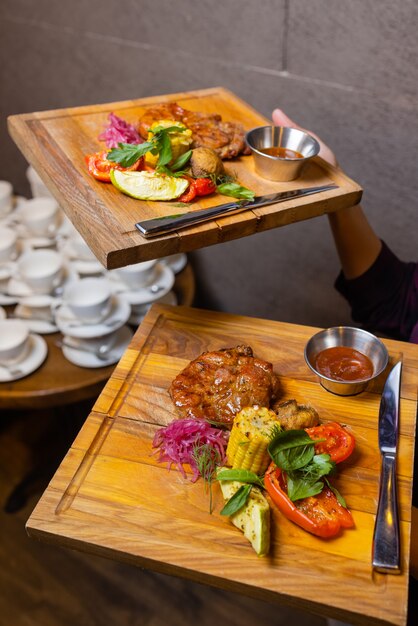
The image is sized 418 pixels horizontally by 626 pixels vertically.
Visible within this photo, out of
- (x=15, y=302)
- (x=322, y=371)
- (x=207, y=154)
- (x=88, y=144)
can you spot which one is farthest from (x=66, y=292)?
(x=322, y=371)

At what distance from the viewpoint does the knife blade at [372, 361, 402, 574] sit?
139cm

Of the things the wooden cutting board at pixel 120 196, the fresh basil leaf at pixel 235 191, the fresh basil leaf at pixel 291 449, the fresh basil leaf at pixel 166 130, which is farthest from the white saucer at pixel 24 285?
the fresh basil leaf at pixel 291 449

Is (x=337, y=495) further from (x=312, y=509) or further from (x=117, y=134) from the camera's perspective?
(x=117, y=134)

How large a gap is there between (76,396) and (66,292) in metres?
0.50

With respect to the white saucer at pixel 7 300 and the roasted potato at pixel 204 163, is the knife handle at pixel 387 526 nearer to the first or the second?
the roasted potato at pixel 204 163

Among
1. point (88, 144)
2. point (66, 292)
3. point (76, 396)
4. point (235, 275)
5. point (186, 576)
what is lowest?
point (235, 275)

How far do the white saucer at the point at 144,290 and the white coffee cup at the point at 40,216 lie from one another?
0.54 m

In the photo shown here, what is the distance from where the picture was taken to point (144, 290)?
3266 mm

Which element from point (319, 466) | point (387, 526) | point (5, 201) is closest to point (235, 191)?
point (319, 466)

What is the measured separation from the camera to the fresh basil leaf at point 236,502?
1.43 metres

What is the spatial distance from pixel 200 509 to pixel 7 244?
2203 millimetres

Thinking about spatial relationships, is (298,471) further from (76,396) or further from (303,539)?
(76,396)

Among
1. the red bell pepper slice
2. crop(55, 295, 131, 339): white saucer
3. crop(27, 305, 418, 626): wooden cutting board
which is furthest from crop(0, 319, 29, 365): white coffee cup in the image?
the red bell pepper slice

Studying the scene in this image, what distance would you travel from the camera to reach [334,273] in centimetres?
367
